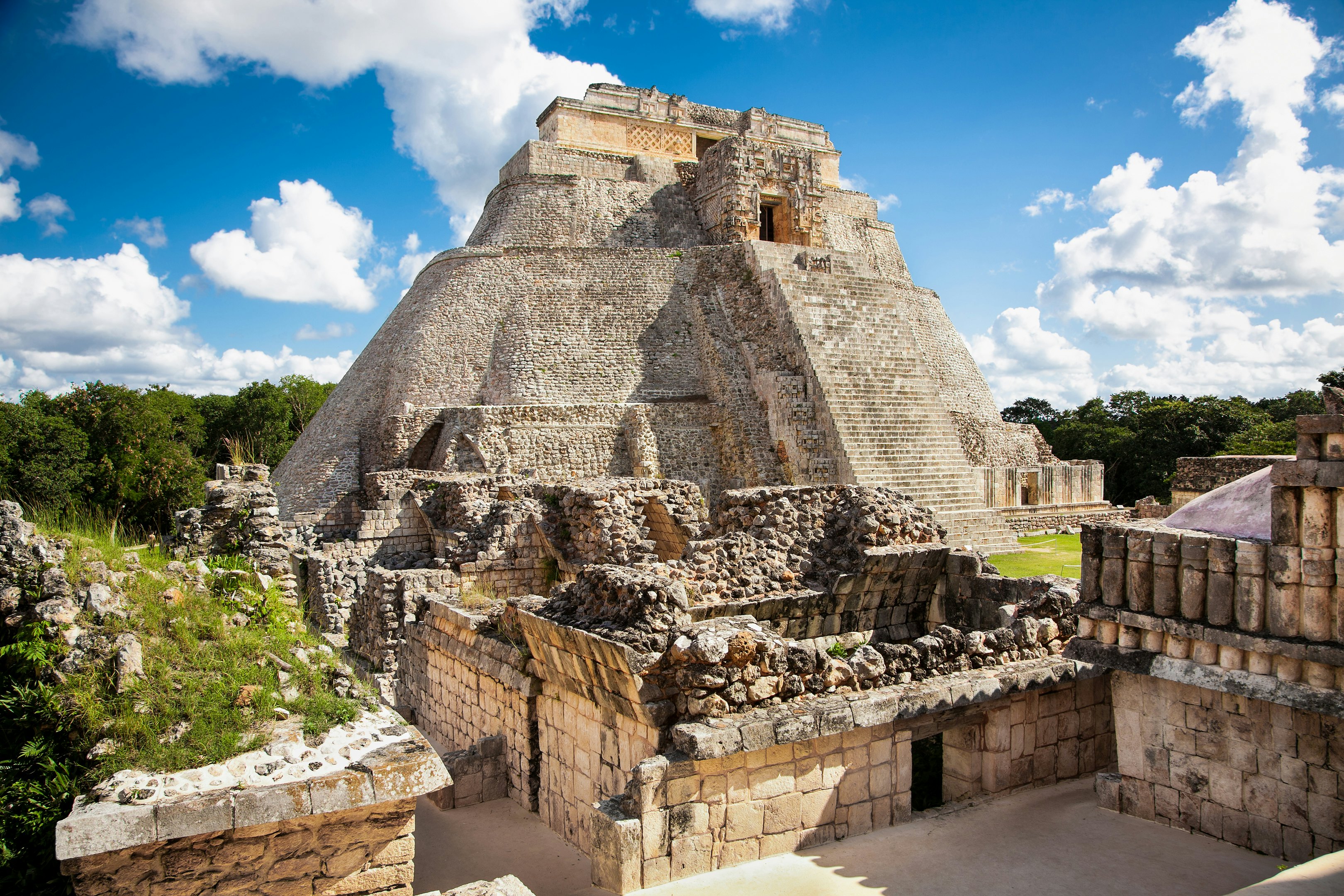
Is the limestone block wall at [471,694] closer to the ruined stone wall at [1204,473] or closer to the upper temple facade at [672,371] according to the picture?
the upper temple facade at [672,371]

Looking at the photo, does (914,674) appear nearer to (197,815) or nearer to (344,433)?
(197,815)

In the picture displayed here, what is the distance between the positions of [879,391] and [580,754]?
14.9 metres

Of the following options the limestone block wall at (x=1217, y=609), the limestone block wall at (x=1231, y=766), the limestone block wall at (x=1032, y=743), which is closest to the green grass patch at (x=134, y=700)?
the limestone block wall at (x=1032, y=743)

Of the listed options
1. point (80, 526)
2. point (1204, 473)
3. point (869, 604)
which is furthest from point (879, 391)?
point (80, 526)

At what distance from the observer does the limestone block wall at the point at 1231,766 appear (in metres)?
4.48

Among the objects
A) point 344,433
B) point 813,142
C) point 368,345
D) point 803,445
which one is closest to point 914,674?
point 803,445

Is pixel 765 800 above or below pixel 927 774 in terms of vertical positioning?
above

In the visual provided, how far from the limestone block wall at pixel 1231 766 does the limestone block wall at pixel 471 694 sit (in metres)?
4.01

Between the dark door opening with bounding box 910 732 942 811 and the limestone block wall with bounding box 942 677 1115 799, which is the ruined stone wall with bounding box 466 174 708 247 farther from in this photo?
the limestone block wall with bounding box 942 677 1115 799

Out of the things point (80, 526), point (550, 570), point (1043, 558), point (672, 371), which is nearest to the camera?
point (80, 526)

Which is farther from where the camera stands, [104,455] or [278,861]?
[104,455]

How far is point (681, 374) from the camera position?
69.1 feet

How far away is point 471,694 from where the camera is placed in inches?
286

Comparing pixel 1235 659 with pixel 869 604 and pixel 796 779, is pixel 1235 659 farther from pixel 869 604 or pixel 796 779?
pixel 869 604
